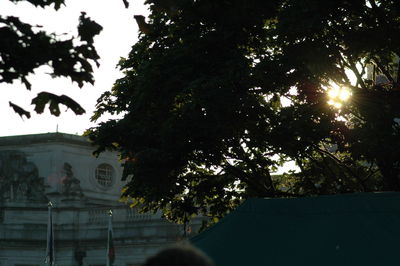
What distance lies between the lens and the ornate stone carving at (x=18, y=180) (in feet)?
195

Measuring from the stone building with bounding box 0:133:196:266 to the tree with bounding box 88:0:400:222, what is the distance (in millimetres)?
26652

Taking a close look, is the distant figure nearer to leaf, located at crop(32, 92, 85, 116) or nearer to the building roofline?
leaf, located at crop(32, 92, 85, 116)

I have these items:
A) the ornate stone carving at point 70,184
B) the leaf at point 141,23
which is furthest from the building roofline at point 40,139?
the leaf at point 141,23

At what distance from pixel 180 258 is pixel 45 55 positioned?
14.9 feet

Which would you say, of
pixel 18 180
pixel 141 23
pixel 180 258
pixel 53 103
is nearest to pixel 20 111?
pixel 53 103

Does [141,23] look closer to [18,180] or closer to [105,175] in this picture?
[18,180]

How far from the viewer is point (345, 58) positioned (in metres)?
22.8

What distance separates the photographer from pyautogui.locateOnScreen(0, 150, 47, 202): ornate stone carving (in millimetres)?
59406

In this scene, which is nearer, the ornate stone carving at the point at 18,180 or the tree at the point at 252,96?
the tree at the point at 252,96

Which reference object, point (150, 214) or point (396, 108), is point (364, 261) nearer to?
Answer: point (396, 108)

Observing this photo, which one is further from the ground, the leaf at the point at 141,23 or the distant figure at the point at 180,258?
the leaf at the point at 141,23

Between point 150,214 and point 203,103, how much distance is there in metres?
33.1

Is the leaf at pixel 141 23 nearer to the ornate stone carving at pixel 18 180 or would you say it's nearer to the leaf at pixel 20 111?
the leaf at pixel 20 111

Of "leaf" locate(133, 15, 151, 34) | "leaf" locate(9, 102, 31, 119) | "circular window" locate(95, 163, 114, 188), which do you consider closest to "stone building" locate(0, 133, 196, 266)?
"circular window" locate(95, 163, 114, 188)
